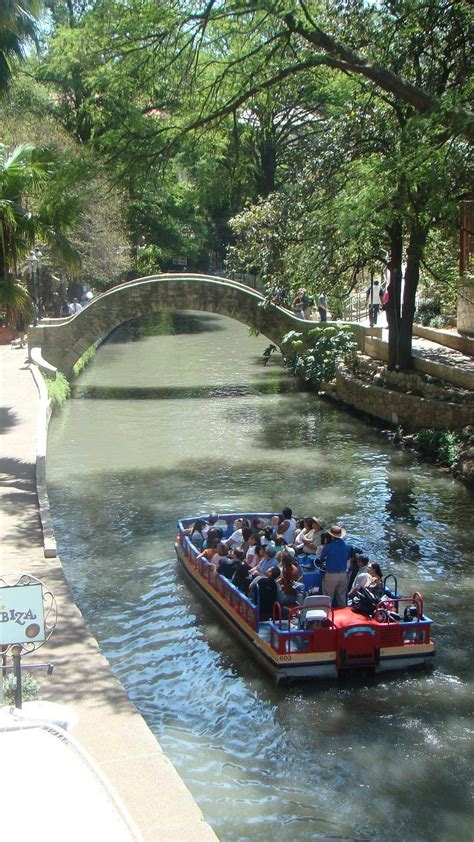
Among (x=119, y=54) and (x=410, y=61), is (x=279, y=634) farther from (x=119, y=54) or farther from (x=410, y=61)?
(x=410, y=61)

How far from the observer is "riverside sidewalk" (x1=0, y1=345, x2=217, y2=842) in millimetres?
8094

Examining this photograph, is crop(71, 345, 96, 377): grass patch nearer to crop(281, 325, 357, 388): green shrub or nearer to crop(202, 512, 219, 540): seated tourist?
crop(281, 325, 357, 388): green shrub

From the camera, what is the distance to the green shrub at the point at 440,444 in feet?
80.6

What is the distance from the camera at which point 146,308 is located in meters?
37.8

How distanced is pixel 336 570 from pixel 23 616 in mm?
7074

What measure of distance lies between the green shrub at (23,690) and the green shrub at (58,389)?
21.9m

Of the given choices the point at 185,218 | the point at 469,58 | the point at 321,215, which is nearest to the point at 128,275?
the point at 185,218

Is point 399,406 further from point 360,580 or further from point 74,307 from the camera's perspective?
point 74,307

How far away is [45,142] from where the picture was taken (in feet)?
141

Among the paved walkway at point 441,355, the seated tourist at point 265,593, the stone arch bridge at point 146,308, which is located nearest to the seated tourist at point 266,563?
the seated tourist at point 265,593

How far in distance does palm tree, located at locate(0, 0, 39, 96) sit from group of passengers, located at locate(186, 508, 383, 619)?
11.3m

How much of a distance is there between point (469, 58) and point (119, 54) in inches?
318

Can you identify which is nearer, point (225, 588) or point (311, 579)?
point (311, 579)

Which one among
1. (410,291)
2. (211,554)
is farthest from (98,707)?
(410,291)
